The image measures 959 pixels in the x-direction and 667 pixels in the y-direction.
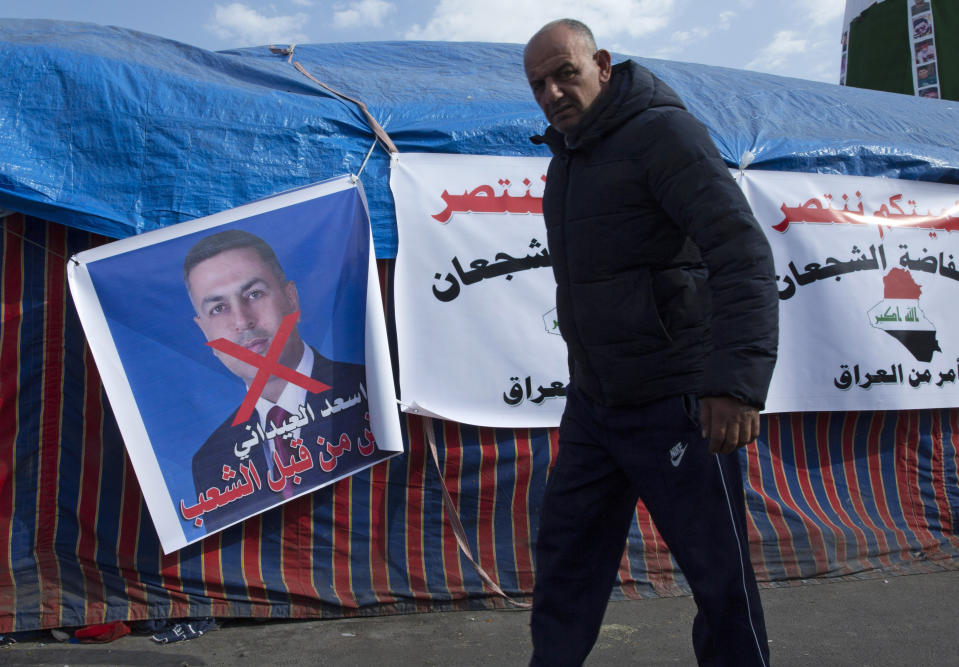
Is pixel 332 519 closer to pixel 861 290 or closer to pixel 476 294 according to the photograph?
pixel 476 294

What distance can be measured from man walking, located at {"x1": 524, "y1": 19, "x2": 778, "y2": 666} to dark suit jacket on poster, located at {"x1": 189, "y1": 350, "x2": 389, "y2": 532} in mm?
1230

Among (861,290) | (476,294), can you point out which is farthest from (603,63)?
(861,290)

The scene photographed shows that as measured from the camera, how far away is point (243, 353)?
9.67 feet

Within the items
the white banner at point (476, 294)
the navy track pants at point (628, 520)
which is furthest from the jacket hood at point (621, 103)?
the white banner at point (476, 294)

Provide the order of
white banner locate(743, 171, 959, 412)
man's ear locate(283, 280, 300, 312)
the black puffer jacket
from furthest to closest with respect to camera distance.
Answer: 1. white banner locate(743, 171, 959, 412)
2. man's ear locate(283, 280, 300, 312)
3. the black puffer jacket

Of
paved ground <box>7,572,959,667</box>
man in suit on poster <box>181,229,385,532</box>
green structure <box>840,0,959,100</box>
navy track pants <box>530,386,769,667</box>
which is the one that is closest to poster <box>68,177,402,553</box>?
man in suit on poster <box>181,229,385,532</box>

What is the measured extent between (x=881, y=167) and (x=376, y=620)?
307 cm

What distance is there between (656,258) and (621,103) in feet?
1.20

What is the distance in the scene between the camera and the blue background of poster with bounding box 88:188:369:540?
2809mm

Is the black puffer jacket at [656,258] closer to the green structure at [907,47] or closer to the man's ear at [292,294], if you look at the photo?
the man's ear at [292,294]

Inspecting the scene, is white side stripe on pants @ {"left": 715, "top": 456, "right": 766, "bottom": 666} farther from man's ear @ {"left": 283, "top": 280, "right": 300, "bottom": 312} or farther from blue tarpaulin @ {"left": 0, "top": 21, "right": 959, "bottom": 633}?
man's ear @ {"left": 283, "top": 280, "right": 300, "bottom": 312}

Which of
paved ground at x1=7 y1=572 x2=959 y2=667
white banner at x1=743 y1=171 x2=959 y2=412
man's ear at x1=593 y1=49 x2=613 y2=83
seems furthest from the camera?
white banner at x1=743 y1=171 x2=959 y2=412

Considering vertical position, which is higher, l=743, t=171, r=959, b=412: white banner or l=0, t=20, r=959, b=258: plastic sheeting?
l=0, t=20, r=959, b=258: plastic sheeting

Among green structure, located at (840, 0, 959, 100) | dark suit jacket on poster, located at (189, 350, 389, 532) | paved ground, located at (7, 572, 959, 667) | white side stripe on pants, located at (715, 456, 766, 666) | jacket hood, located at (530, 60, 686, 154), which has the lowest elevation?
paved ground, located at (7, 572, 959, 667)
